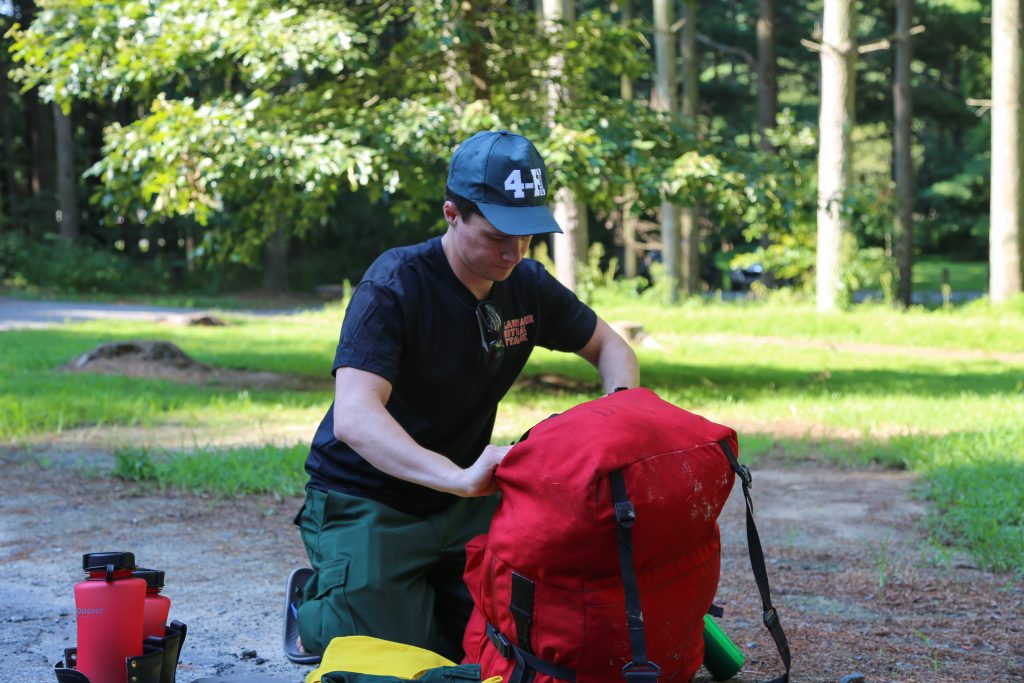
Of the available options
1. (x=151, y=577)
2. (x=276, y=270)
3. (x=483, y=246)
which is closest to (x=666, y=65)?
(x=276, y=270)

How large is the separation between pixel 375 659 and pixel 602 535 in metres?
0.72

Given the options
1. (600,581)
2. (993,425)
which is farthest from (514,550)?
(993,425)

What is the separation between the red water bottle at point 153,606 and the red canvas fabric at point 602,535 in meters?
0.88

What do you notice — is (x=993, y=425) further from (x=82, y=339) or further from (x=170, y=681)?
(x=82, y=339)

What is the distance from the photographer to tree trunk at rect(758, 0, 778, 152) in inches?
1009

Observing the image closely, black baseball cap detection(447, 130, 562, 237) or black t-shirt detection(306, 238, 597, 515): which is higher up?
black baseball cap detection(447, 130, 562, 237)

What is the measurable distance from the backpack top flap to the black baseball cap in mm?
521

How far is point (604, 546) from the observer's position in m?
2.60

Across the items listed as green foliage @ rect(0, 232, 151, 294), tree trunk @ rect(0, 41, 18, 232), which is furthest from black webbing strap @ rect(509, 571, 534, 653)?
tree trunk @ rect(0, 41, 18, 232)

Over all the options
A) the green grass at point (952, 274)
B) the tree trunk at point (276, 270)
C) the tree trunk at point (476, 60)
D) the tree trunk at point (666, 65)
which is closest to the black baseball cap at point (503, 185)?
the tree trunk at point (476, 60)

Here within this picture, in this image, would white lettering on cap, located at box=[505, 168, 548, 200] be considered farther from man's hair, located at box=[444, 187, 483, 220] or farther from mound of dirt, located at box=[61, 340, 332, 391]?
mound of dirt, located at box=[61, 340, 332, 391]

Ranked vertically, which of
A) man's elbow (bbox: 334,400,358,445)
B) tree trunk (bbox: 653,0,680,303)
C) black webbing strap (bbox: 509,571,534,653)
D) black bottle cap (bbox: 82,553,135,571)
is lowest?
black webbing strap (bbox: 509,571,534,653)

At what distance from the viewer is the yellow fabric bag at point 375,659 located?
9.32 ft

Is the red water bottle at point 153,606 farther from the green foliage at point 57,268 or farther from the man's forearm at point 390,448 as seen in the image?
the green foliage at point 57,268
